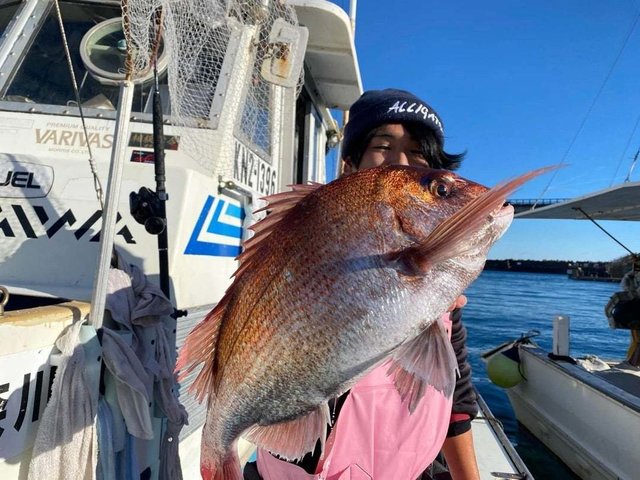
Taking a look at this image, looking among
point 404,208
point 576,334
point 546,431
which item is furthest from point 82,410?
point 576,334

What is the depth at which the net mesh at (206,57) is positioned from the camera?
2.47m

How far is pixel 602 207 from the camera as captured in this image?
7.77 metres

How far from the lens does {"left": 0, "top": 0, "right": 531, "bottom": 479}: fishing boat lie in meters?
1.67

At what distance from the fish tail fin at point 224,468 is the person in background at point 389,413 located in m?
0.28

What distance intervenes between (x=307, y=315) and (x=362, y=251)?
0.67ft

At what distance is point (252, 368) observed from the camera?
1075 millimetres

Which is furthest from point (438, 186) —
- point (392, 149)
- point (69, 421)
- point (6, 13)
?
point (6, 13)

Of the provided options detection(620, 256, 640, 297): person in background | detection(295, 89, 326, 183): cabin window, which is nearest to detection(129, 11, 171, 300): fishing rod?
detection(295, 89, 326, 183): cabin window

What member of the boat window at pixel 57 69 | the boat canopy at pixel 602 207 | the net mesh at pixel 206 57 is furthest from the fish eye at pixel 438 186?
the boat canopy at pixel 602 207

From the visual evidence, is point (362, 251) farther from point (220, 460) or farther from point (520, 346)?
point (520, 346)

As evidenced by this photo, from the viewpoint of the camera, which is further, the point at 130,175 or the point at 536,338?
the point at 536,338

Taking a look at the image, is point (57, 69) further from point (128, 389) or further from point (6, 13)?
point (128, 389)

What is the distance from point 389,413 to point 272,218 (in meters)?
0.80

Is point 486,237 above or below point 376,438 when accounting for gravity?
above
